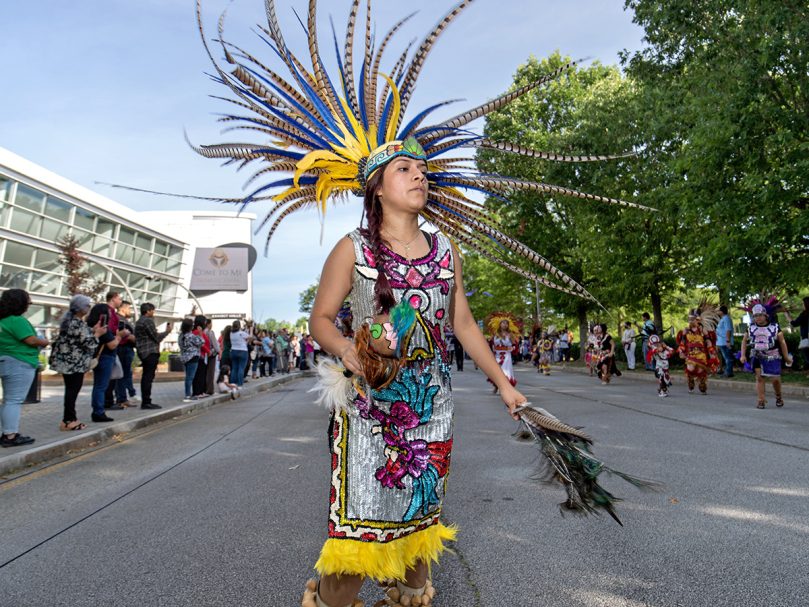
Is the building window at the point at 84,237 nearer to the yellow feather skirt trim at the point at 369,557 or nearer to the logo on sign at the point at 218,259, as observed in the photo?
the logo on sign at the point at 218,259

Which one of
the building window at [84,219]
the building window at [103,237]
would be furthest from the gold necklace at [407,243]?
the building window at [103,237]

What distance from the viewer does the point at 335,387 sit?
7.84ft

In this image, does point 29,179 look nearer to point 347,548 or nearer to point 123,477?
point 123,477

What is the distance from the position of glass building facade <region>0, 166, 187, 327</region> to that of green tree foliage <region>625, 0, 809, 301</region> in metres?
19.5

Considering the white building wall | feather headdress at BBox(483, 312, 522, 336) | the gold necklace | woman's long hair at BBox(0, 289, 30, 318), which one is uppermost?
the white building wall

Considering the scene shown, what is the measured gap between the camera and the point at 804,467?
19.1ft

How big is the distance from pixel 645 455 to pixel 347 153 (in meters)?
4.84

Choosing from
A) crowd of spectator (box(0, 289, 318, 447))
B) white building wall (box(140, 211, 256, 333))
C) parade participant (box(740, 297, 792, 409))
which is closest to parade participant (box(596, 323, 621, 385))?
parade participant (box(740, 297, 792, 409))

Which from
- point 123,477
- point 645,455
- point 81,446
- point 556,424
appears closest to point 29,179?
point 81,446

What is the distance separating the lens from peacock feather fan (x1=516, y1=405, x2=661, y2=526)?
2508 mm

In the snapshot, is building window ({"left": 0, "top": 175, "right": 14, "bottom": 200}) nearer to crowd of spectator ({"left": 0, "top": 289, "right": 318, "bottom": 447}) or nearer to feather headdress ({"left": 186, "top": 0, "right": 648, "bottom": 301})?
crowd of spectator ({"left": 0, "top": 289, "right": 318, "bottom": 447})

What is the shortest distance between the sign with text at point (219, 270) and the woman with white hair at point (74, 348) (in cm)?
5259

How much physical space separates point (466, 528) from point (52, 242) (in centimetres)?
3898

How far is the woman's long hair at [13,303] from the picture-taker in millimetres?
7304
